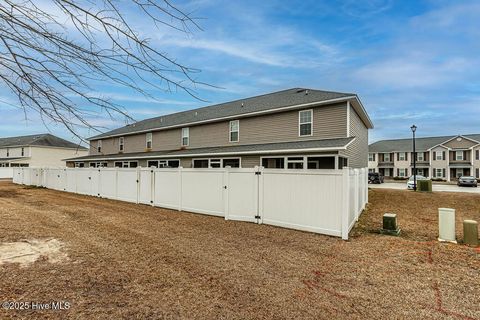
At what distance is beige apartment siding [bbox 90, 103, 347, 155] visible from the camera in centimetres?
1443


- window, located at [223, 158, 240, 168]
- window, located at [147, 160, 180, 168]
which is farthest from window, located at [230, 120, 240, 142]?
window, located at [147, 160, 180, 168]

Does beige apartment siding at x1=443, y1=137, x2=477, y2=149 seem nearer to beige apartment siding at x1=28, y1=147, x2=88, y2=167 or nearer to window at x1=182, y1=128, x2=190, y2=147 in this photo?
window at x1=182, y1=128, x2=190, y2=147

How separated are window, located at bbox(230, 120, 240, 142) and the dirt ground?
11.9 metres

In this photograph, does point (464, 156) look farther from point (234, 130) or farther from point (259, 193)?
point (259, 193)

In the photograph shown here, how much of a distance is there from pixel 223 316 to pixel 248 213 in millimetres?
5404

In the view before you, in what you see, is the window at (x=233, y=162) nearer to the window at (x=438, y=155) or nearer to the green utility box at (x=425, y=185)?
the green utility box at (x=425, y=185)

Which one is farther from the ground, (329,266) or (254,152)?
(254,152)

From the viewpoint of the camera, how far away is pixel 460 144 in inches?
1692

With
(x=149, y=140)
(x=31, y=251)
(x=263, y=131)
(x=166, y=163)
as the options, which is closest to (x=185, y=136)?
(x=166, y=163)

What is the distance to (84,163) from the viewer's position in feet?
102

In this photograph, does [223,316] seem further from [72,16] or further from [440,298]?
[72,16]

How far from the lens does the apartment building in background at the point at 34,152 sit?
43375mm

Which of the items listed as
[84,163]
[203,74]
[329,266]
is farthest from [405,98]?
[84,163]

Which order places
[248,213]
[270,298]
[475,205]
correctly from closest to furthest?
1. [270,298]
2. [248,213]
3. [475,205]
